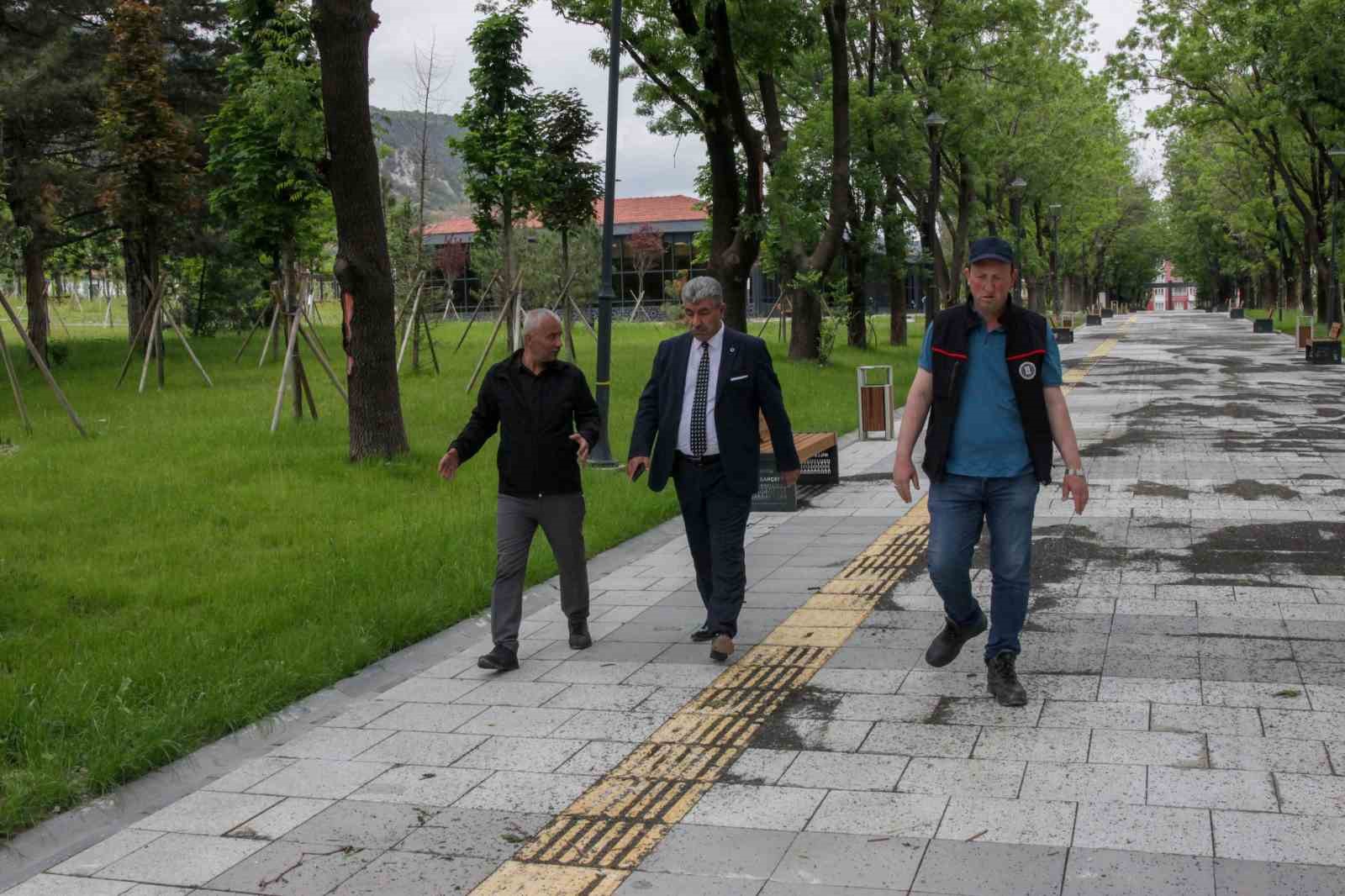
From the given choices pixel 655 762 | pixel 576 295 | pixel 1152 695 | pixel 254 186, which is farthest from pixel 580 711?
pixel 576 295

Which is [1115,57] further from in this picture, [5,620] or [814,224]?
[5,620]

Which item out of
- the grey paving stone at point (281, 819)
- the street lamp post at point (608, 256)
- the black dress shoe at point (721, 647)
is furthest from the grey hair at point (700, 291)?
the street lamp post at point (608, 256)

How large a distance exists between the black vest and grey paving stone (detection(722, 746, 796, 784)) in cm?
129

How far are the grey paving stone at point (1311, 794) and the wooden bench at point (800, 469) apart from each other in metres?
5.60

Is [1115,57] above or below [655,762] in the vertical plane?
above

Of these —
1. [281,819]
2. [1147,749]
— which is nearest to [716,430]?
[1147,749]

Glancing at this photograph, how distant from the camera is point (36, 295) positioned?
2723 centimetres

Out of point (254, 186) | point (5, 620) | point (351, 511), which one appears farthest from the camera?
point (254, 186)

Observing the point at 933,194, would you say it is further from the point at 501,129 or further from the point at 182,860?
the point at 182,860

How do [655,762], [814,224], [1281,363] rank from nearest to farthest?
[655,762] < [814,224] < [1281,363]

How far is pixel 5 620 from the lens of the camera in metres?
7.34

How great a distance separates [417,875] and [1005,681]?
262cm

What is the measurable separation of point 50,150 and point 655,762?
28735 mm

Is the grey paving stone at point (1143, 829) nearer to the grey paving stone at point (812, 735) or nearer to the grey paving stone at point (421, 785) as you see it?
the grey paving stone at point (812, 735)
